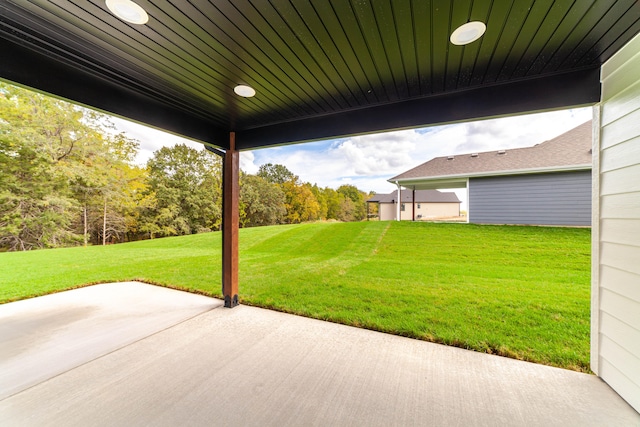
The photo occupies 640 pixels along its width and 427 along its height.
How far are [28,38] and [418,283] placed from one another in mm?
4931

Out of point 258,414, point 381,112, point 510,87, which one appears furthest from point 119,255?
point 510,87

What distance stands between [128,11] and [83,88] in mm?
981

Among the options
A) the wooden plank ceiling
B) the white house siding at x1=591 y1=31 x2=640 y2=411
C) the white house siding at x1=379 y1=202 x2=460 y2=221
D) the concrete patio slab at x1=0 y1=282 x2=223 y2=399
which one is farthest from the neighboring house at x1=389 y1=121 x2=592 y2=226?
the concrete patio slab at x1=0 y1=282 x2=223 y2=399

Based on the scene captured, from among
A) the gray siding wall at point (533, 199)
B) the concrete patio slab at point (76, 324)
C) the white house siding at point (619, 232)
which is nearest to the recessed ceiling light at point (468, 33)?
the white house siding at point (619, 232)

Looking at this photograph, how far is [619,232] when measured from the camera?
155cm

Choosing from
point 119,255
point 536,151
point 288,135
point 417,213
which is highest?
point 536,151

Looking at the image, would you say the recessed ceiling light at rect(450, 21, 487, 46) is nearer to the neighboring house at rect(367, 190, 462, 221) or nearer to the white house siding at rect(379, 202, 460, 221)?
the white house siding at rect(379, 202, 460, 221)

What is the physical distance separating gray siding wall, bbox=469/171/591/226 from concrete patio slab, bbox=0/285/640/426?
5.94 metres

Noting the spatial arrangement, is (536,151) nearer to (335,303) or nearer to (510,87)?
(510,87)

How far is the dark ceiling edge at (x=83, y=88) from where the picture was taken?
4.91 feet

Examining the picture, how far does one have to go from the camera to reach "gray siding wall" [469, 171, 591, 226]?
567cm

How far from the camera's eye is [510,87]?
1866 millimetres

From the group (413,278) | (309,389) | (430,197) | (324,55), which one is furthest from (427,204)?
(309,389)

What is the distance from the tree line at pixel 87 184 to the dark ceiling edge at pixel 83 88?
8.70m
